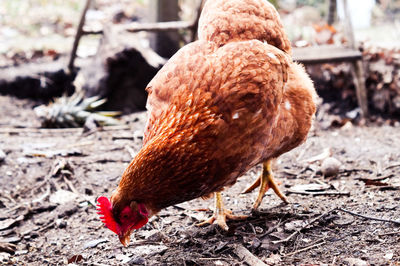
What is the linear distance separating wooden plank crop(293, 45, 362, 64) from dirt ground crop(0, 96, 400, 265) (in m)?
0.94

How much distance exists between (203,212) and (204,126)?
94 centimetres

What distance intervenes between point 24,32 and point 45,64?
2581mm

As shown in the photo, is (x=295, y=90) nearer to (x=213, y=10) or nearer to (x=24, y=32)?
(x=213, y=10)

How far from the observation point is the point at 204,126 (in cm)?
189

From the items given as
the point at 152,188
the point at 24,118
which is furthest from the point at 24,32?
the point at 152,188

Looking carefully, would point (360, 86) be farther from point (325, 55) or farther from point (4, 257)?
point (4, 257)

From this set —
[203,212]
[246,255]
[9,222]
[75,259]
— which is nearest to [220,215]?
[203,212]

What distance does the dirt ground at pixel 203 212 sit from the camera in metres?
2.07

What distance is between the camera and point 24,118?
479 cm

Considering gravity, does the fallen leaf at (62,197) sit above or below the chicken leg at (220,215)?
above

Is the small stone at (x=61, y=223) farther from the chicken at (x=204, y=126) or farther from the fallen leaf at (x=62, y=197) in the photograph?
the chicken at (x=204, y=126)

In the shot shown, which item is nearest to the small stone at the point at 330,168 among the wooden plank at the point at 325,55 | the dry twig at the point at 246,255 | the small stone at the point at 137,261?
the dry twig at the point at 246,255

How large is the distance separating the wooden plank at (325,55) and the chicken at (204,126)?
2.21 m

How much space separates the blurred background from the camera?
4.65m
